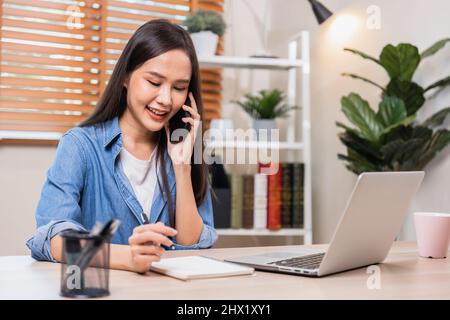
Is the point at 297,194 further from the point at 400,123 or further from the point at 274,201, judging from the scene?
the point at 400,123

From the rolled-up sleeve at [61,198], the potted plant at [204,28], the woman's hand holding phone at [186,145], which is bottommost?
the rolled-up sleeve at [61,198]

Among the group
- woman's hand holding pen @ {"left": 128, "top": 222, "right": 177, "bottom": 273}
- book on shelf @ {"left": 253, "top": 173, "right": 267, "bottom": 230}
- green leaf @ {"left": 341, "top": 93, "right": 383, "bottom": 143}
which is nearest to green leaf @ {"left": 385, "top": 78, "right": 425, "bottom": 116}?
green leaf @ {"left": 341, "top": 93, "right": 383, "bottom": 143}

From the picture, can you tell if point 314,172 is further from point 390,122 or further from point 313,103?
point 390,122

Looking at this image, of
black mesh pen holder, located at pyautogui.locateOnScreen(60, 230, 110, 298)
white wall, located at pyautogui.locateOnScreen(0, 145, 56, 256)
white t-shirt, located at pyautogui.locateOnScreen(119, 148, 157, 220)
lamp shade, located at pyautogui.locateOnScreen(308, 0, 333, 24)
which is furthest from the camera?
white wall, located at pyautogui.locateOnScreen(0, 145, 56, 256)

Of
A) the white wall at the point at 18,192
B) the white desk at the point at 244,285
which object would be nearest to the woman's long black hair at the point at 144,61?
the white desk at the point at 244,285

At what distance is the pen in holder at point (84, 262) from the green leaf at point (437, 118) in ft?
5.28

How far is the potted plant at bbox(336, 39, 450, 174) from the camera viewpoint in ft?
6.80

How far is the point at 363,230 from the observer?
0.98m

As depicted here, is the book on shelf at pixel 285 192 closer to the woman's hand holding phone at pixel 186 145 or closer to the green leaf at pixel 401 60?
the green leaf at pixel 401 60

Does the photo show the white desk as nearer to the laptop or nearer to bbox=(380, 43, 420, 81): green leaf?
the laptop

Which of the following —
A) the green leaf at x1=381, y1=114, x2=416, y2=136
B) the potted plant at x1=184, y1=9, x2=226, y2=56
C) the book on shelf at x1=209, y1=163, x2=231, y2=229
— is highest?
the potted plant at x1=184, y1=9, x2=226, y2=56

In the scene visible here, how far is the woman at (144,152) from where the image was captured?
1.38 m

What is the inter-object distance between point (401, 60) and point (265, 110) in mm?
763
